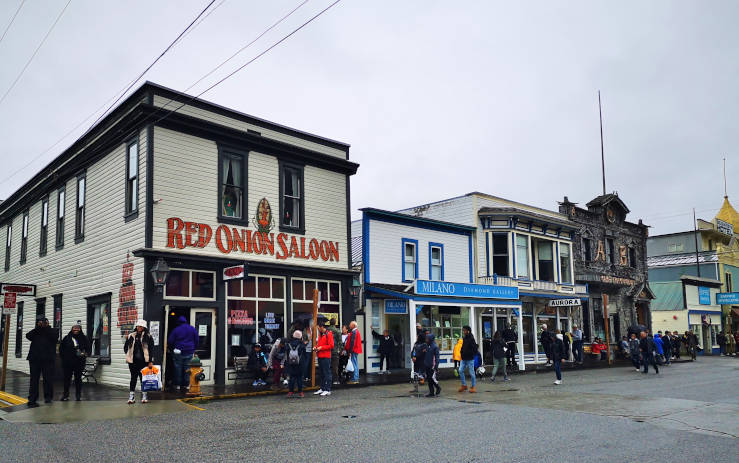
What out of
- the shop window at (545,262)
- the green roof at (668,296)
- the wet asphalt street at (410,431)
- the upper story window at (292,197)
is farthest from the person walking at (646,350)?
the green roof at (668,296)

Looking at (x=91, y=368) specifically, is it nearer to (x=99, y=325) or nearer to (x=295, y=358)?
(x=99, y=325)

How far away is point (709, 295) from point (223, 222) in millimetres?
43258

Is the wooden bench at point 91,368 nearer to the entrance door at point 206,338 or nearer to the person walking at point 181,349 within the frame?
the entrance door at point 206,338

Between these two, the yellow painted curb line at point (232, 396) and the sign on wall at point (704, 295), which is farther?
the sign on wall at point (704, 295)

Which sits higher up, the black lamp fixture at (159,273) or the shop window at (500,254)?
the shop window at (500,254)

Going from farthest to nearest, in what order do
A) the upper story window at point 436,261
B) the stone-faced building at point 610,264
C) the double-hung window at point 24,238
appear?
the stone-faced building at point 610,264 → the upper story window at point 436,261 → the double-hung window at point 24,238

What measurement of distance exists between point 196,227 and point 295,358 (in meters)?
5.17

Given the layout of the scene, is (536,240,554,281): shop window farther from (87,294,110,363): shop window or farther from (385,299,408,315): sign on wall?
(87,294,110,363): shop window

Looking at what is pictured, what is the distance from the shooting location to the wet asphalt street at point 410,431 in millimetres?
8320

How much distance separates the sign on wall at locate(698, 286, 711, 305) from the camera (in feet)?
155

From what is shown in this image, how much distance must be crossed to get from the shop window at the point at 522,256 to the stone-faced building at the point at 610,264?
536 centimetres

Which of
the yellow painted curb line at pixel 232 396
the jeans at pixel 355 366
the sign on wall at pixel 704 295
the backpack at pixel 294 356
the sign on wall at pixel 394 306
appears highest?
the sign on wall at pixel 704 295

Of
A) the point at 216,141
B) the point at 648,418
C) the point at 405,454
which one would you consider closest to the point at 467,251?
the point at 216,141

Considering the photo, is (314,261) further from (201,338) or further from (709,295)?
(709,295)
